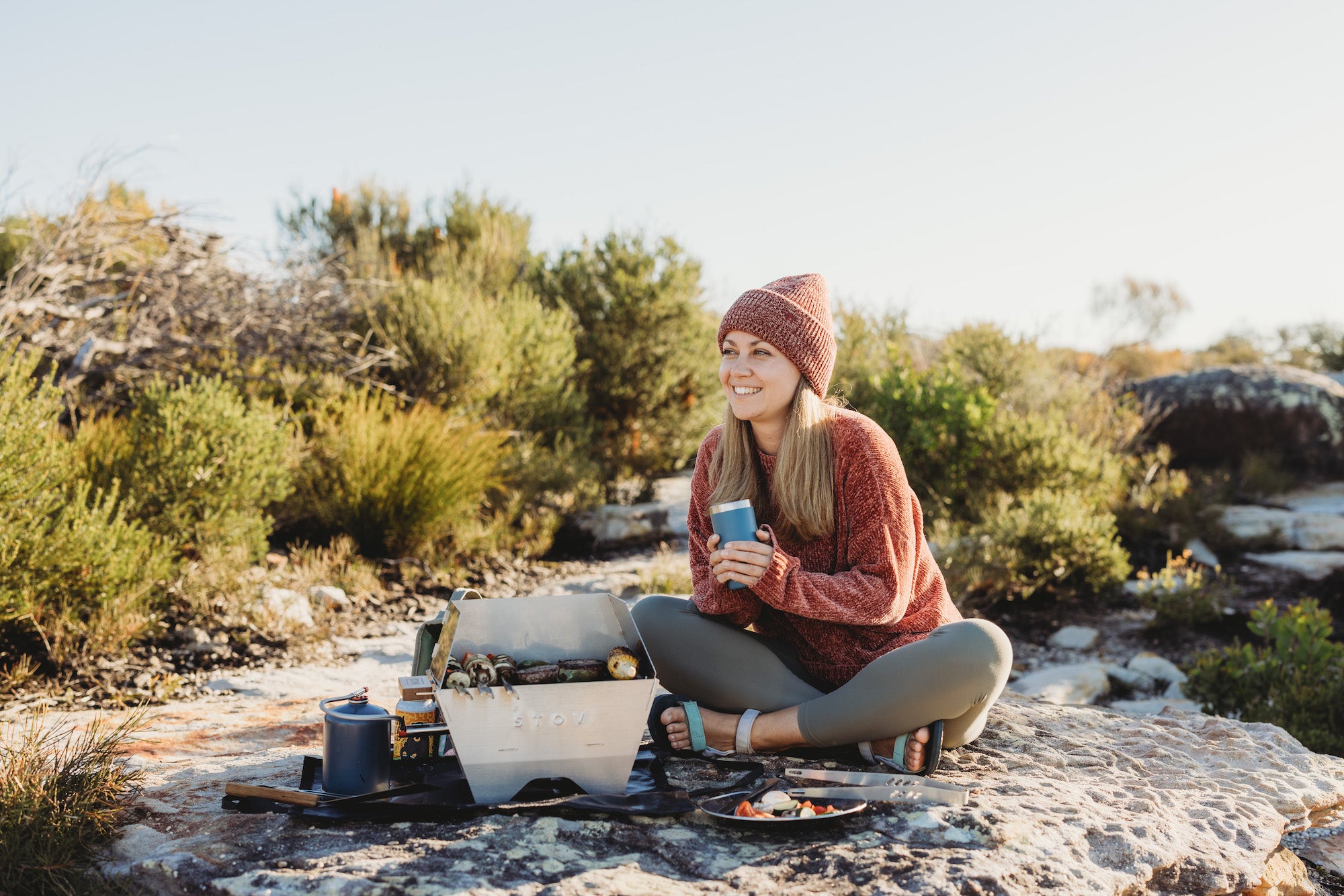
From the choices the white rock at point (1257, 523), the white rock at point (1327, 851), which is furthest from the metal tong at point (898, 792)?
the white rock at point (1257, 523)

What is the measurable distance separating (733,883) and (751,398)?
53.9 inches

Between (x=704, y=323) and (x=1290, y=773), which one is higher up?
(x=704, y=323)

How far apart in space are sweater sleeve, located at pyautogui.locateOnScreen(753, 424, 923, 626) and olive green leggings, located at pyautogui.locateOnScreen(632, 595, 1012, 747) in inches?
5.7

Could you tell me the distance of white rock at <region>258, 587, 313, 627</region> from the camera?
4.62 m

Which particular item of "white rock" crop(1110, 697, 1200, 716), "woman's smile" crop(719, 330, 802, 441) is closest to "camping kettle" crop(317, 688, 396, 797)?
"woman's smile" crop(719, 330, 802, 441)

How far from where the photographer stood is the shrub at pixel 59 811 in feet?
6.35

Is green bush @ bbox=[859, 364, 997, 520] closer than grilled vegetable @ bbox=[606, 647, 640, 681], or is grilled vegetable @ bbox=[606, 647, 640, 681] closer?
grilled vegetable @ bbox=[606, 647, 640, 681]

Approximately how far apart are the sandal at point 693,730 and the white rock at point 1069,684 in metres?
2.35

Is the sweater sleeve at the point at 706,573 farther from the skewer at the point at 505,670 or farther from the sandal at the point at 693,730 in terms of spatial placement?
the skewer at the point at 505,670

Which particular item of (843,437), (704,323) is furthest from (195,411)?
(704,323)

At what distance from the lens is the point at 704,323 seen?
1016 cm

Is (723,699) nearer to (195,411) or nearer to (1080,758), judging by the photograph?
(1080,758)

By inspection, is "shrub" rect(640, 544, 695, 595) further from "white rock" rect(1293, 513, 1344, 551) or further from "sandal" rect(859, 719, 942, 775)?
"white rock" rect(1293, 513, 1344, 551)

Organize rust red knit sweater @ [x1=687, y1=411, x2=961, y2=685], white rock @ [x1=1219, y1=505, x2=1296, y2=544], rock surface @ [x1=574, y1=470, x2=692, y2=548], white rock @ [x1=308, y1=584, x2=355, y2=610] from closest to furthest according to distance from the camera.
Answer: rust red knit sweater @ [x1=687, y1=411, x2=961, y2=685] < white rock @ [x1=308, y1=584, x2=355, y2=610] < white rock @ [x1=1219, y1=505, x2=1296, y2=544] < rock surface @ [x1=574, y1=470, x2=692, y2=548]
